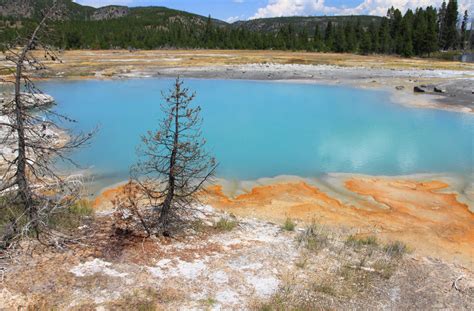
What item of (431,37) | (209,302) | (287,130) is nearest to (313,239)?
(209,302)

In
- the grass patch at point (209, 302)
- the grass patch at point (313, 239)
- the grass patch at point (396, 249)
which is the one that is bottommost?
the grass patch at point (396, 249)

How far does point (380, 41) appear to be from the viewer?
74.7 meters

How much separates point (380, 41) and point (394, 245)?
73.2 m

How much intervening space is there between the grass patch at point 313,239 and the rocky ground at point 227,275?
2 centimetres

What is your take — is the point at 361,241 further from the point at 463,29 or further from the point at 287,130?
the point at 463,29

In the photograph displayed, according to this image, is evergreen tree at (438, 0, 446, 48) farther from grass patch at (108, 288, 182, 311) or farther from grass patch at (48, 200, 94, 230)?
grass patch at (108, 288, 182, 311)

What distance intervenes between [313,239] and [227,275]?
2223 millimetres

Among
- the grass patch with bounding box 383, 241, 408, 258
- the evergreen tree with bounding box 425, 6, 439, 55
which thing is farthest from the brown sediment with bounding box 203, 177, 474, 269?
the evergreen tree with bounding box 425, 6, 439, 55

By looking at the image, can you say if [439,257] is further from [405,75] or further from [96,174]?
[405,75]

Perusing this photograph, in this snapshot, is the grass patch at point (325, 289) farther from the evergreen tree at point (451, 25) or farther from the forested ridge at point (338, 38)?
the evergreen tree at point (451, 25)

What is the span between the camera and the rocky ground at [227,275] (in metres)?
6.15

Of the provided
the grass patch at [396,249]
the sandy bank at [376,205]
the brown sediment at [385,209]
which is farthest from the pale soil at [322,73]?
the grass patch at [396,249]

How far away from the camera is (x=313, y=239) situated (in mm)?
8398

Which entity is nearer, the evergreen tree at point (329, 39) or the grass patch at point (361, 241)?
the grass patch at point (361, 241)
